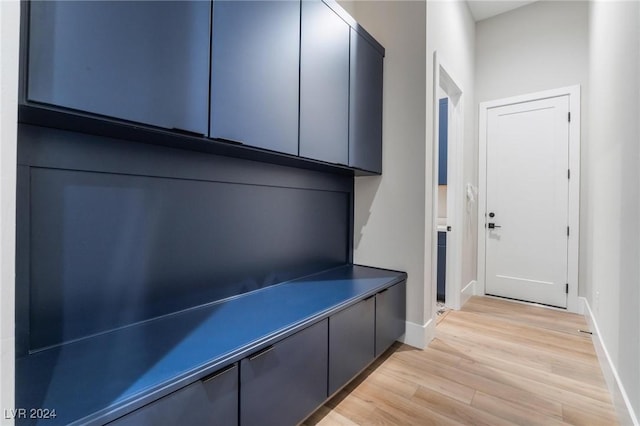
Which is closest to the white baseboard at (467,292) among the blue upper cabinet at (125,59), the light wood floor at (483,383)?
the light wood floor at (483,383)

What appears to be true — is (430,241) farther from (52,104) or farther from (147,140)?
(52,104)

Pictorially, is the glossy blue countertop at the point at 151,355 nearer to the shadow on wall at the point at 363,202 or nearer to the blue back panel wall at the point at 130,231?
the blue back panel wall at the point at 130,231

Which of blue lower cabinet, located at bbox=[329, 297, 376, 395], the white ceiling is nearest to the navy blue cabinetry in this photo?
blue lower cabinet, located at bbox=[329, 297, 376, 395]

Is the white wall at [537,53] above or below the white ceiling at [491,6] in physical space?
below

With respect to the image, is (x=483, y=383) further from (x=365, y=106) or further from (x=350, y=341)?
(x=365, y=106)

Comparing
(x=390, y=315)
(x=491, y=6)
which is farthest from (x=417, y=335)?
(x=491, y=6)

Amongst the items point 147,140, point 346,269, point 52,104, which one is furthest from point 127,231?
point 346,269

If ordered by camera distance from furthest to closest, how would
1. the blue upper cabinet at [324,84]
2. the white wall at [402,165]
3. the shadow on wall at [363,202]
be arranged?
the shadow on wall at [363,202] → the white wall at [402,165] → the blue upper cabinet at [324,84]

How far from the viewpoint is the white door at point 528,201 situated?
10.3ft

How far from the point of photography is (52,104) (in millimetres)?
837

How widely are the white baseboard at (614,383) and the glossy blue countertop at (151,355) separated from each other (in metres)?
1.32

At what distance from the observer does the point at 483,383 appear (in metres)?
1.82

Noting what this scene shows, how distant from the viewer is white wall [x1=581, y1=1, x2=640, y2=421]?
4.34ft

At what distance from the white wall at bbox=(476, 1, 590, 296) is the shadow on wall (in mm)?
2238
